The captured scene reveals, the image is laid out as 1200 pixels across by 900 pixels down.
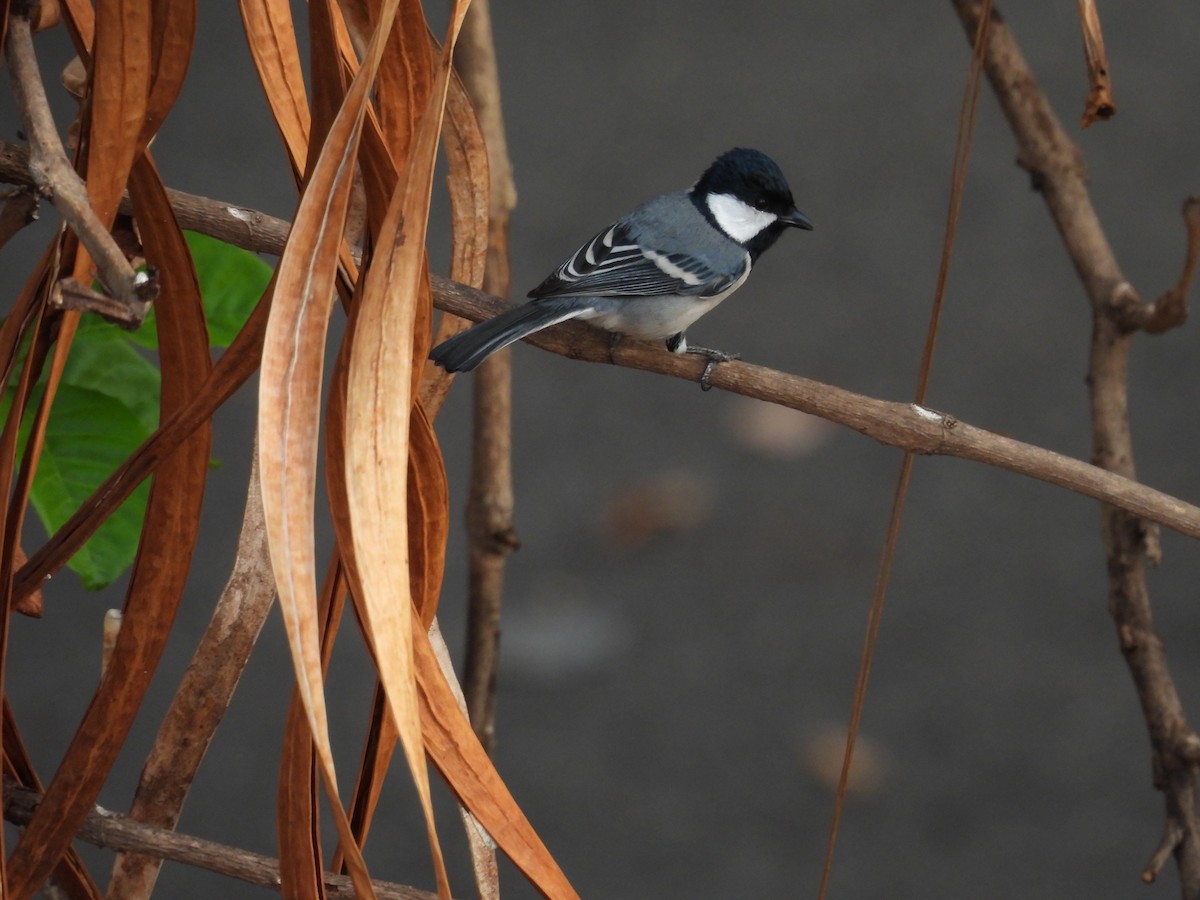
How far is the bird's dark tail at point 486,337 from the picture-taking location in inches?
42.6

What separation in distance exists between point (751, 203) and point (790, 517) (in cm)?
145

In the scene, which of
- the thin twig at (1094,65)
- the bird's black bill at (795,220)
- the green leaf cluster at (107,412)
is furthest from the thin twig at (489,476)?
the thin twig at (1094,65)

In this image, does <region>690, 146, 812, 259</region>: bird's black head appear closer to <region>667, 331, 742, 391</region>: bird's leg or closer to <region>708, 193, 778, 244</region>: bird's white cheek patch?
<region>708, 193, 778, 244</region>: bird's white cheek patch

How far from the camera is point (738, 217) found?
6.04 feet

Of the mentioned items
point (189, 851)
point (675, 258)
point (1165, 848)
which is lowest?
point (189, 851)

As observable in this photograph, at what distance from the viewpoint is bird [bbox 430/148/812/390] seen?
148 centimetres

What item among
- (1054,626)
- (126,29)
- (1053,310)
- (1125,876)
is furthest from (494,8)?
(126,29)

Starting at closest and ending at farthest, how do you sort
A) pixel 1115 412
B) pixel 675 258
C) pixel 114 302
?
pixel 114 302 < pixel 1115 412 < pixel 675 258

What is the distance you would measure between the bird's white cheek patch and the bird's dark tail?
2.00 ft

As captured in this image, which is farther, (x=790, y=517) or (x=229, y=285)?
(x=790, y=517)

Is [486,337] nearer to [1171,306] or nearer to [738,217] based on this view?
[1171,306]

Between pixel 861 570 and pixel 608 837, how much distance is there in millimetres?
860

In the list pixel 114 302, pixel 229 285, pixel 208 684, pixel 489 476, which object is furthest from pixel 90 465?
pixel 114 302

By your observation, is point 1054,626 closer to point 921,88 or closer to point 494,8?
point 921,88
